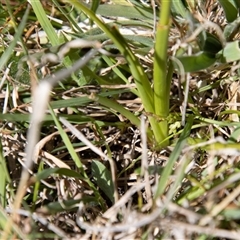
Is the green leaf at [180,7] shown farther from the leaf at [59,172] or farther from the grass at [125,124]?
the leaf at [59,172]

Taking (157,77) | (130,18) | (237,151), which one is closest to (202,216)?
(237,151)

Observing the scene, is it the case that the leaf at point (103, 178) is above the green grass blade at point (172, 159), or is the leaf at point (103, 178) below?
below

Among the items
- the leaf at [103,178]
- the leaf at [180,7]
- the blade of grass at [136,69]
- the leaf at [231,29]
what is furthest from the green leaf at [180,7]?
the leaf at [103,178]

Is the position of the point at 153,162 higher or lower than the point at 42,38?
lower

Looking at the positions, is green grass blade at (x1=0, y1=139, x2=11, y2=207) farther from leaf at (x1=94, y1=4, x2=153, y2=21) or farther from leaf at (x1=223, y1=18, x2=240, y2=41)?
leaf at (x1=223, y1=18, x2=240, y2=41)

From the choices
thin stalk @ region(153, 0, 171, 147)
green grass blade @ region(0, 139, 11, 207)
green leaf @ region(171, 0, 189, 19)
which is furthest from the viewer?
green leaf @ region(171, 0, 189, 19)

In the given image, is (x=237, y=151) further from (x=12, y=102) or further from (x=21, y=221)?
(x=12, y=102)

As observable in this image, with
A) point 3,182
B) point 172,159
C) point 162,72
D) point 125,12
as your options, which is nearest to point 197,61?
point 162,72

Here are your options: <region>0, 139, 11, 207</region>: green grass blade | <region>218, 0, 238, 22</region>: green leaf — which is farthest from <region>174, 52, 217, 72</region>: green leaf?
<region>0, 139, 11, 207</region>: green grass blade
